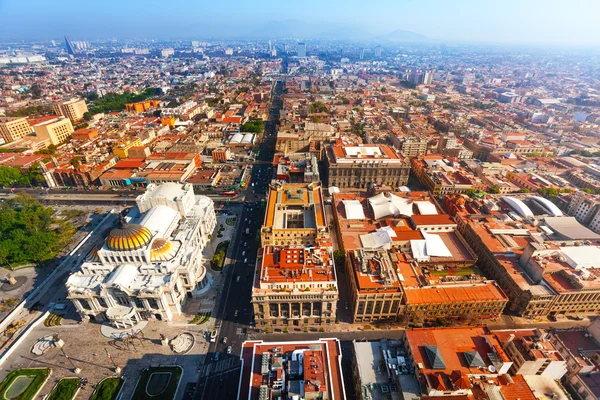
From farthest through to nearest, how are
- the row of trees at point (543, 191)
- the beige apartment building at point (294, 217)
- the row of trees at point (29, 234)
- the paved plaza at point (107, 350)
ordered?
the row of trees at point (543, 191) → the row of trees at point (29, 234) → the beige apartment building at point (294, 217) → the paved plaza at point (107, 350)

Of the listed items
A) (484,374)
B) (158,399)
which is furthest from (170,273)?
(484,374)

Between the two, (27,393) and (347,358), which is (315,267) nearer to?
(347,358)

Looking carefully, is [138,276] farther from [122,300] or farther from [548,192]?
[548,192]

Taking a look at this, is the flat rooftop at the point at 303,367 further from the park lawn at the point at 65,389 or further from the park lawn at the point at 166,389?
the park lawn at the point at 65,389

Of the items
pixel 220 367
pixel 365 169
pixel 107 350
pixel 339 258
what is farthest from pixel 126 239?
pixel 365 169

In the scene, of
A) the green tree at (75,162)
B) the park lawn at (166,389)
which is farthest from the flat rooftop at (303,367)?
the green tree at (75,162)

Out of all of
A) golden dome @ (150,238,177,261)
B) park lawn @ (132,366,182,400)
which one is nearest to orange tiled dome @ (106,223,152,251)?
golden dome @ (150,238,177,261)

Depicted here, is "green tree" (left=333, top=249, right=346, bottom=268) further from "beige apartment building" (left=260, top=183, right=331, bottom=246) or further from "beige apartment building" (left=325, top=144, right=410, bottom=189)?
"beige apartment building" (left=325, top=144, right=410, bottom=189)
